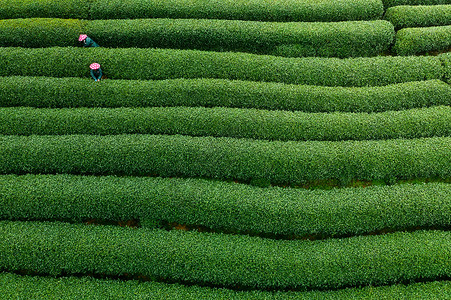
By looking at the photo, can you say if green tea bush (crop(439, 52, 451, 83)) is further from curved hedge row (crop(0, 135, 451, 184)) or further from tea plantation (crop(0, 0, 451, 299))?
curved hedge row (crop(0, 135, 451, 184))

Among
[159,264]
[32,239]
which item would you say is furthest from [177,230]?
[32,239]

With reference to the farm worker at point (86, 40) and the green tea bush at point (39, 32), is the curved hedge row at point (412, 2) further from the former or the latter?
the green tea bush at point (39, 32)

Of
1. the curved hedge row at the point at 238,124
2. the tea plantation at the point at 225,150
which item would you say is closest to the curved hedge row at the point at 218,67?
the tea plantation at the point at 225,150

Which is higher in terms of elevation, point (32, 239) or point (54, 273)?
point (32, 239)

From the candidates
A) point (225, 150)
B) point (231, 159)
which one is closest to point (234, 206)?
point (231, 159)

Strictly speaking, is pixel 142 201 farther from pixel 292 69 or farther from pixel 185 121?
pixel 292 69

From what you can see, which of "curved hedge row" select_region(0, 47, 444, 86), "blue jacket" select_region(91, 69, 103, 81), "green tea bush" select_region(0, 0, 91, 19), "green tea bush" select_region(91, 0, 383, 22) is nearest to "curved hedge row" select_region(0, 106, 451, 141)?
"blue jacket" select_region(91, 69, 103, 81)
